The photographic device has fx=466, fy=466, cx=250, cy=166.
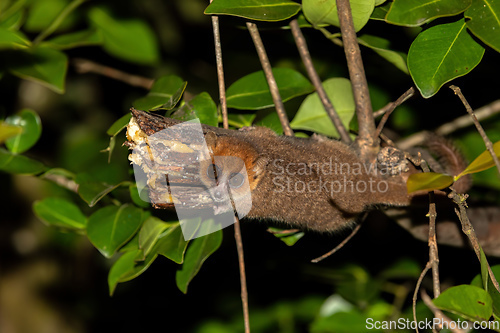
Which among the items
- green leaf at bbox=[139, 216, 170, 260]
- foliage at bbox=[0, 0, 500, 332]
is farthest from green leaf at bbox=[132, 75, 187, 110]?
green leaf at bbox=[139, 216, 170, 260]

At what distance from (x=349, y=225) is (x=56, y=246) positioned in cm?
280

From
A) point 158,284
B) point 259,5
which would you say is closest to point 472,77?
point 259,5

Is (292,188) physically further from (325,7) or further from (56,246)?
(56,246)

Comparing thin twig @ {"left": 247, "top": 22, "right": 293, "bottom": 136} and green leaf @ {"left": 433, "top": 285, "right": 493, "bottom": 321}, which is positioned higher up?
thin twig @ {"left": 247, "top": 22, "right": 293, "bottom": 136}

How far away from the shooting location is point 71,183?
7.14 feet

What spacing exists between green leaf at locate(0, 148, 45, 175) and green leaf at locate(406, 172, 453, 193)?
157 centimetres

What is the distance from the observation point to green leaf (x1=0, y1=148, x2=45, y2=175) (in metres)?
2.04

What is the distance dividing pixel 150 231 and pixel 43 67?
0.92 m

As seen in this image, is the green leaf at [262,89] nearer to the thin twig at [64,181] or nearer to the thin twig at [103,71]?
the thin twig at [64,181]

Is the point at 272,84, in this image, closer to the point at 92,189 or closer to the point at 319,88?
the point at 319,88

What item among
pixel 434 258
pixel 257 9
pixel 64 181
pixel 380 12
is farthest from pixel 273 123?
pixel 64 181

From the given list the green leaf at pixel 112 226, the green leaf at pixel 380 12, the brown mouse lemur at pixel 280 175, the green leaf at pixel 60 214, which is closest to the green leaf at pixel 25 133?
the green leaf at pixel 60 214

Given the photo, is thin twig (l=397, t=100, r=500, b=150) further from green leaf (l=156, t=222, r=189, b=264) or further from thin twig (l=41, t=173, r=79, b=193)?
thin twig (l=41, t=173, r=79, b=193)

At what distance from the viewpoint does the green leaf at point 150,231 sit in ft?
6.20
